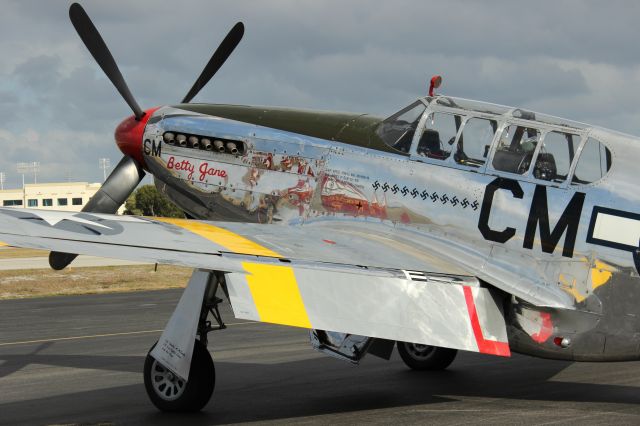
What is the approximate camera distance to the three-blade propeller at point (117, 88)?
496 inches

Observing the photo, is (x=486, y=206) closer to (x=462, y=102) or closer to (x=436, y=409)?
(x=462, y=102)

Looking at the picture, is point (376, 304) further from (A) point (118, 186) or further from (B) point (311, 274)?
(A) point (118, 186)

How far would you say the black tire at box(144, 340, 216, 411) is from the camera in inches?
368

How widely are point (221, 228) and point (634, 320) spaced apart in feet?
13.4

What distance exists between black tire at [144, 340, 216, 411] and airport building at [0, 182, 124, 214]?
125804 mm

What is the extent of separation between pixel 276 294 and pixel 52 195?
431ft

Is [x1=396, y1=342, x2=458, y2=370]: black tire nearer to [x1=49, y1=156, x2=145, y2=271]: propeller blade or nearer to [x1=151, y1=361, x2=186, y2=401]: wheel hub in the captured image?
[x1=151, y1=361, x2=186, y2=401]: wheel hub

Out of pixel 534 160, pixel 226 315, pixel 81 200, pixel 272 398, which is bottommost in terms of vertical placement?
pixel 81 200

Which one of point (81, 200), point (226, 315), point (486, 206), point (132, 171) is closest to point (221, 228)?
point (486, 206)

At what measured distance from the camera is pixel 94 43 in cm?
1382

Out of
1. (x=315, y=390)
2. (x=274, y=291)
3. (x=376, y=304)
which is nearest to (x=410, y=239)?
(x=376, y=304)

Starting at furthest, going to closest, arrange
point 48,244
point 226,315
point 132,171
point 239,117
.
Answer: point 226,315 < point 132,171 < point 239,117 < point 48,244

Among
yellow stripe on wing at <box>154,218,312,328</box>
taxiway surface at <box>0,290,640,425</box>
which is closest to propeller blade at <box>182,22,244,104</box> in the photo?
taxiway surface at <box>0,290,640,425</box>

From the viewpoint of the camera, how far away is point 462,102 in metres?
10.3
